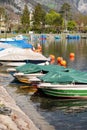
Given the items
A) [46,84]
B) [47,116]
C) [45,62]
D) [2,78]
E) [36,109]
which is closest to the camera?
[47,116]

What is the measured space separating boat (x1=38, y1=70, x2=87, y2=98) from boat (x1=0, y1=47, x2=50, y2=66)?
19975mm

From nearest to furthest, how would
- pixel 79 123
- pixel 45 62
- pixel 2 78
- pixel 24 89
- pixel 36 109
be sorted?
pixel 79 123
pixel 36 109
pixel 24 89
pixel 2 78
pixel 45 62

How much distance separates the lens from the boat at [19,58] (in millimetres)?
51469

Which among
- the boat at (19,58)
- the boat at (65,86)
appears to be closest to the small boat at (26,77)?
the boat at (65,86)

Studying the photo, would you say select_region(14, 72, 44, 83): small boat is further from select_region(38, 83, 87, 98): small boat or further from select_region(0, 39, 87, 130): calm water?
select_region(38, 83, 87, 98): small boat

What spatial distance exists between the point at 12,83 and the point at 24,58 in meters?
13.8

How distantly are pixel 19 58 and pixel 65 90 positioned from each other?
22.2m

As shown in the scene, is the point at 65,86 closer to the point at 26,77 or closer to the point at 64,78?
the point at 64,78

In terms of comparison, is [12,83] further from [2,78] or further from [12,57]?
[12,57]

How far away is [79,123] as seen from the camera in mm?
24250

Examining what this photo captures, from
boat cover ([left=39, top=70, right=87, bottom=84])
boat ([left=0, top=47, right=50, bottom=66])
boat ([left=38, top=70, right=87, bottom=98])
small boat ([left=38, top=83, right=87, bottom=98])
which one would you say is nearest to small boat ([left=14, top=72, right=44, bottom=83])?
boat cover ([left=39, top=70, right=87, bottom=84])

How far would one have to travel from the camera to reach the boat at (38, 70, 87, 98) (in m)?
30.6

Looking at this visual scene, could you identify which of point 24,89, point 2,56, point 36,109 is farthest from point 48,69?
point 2,56

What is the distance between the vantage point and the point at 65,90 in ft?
101
